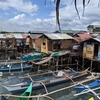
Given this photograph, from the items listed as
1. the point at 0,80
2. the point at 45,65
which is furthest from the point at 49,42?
the point at 0,80

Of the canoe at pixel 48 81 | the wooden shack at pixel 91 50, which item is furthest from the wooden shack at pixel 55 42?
the canoe at pixel 48 81

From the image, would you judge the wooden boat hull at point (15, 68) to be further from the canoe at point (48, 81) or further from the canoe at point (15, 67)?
the canoe at point (48, 81)

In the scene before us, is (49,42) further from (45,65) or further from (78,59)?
(78,59)

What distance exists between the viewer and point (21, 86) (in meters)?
11.6

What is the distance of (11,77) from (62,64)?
264 inches

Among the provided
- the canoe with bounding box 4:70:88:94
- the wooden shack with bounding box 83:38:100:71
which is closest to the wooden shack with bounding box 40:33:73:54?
the wooden shack with bounding box 83:38:100:71

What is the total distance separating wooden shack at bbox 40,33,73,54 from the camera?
18.9 metres

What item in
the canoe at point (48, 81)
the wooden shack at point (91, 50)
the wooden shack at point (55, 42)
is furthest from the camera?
the wooden shack at point (55, 42)

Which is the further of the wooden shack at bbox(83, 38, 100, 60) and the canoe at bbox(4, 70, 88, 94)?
the wooden shack at bbox(83, 38, 100, 60)

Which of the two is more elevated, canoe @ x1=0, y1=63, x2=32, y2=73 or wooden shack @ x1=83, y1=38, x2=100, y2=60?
wooden shack @ x1=83, y1=38, x2=100, y2=60

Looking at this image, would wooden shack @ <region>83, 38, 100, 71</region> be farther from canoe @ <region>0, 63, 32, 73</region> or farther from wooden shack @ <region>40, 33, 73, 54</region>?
canoe @ <region>0, 63, 32, 73</region>

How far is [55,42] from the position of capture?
20.2 m

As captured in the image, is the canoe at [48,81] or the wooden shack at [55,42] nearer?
the canoe at [48,81]

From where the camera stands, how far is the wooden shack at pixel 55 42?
1886 cm
